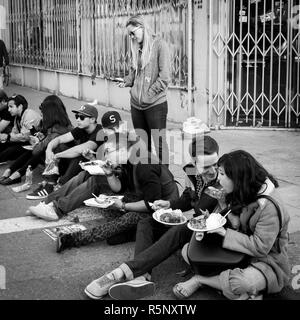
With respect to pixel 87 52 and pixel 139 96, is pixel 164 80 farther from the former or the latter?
pixel 87 52

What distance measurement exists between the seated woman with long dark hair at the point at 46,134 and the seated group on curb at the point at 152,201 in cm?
1

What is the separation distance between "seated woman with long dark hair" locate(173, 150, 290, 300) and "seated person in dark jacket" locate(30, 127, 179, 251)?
122 centimetres

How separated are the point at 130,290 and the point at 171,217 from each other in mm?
791

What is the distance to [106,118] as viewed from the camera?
6.11 m

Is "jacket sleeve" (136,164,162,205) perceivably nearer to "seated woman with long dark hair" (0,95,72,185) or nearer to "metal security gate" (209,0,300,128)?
"seated woman with long dark hair" (0,95,72,185)

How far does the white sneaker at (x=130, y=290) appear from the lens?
434cm

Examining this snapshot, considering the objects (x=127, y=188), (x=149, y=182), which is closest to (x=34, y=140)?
(x=127, y=188)

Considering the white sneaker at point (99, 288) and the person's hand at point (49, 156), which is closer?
the white sneaker at point (99, 288)

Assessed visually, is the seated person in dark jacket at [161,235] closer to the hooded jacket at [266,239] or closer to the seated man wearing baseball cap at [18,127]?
the hooded jacket at [266,239]

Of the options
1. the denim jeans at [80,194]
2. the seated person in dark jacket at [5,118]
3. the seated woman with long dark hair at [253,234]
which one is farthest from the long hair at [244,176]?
the seated person in dark jacket at [5,118]

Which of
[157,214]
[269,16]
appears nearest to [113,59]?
[269,16]

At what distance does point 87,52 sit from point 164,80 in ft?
25.6

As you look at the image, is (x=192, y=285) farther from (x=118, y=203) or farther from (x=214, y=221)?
(x=118, y=203)

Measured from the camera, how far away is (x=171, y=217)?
4.94 meters
